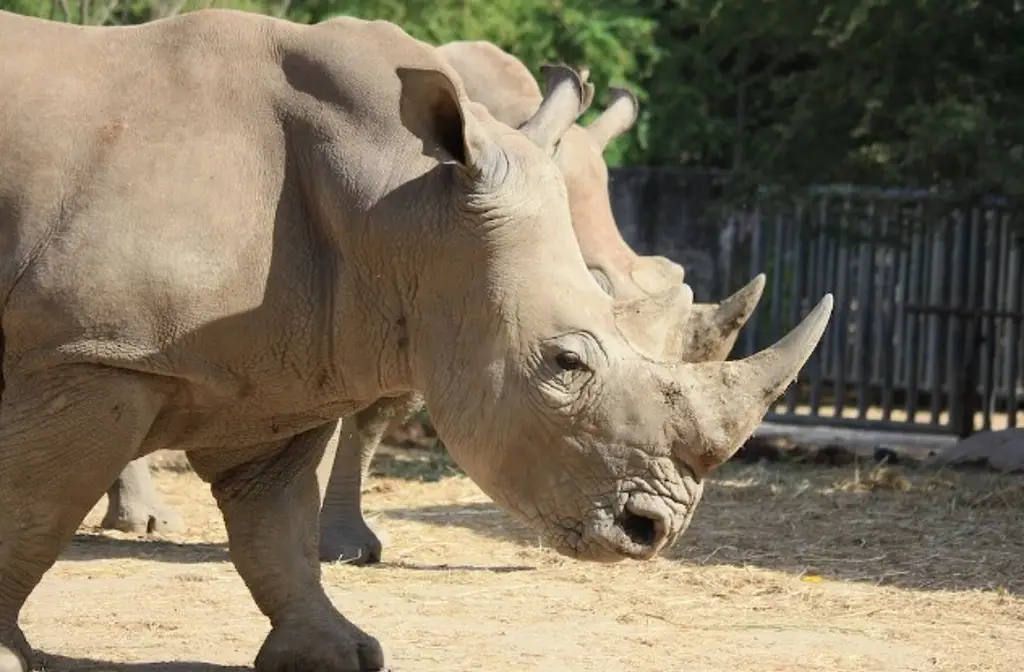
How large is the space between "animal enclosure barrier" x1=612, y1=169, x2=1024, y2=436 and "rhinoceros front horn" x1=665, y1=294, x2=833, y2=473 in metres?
8.76

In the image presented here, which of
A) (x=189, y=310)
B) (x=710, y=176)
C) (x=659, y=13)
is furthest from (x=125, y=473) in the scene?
(x=659, y=13)

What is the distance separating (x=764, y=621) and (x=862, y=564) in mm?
1512

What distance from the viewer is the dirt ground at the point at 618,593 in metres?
6.37

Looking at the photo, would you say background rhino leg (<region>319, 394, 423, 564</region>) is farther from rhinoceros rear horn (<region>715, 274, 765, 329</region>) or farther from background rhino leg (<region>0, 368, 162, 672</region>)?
background rhino leg (<region>0, 368, 162, 672</region>)

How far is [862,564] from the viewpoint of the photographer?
28.1 feet

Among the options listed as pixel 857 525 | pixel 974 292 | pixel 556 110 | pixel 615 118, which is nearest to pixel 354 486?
pixel 615 118

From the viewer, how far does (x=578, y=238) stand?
807cm

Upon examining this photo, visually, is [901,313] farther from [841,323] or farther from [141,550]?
[141,550]

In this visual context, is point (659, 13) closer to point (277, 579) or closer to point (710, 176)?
point (710, 176)

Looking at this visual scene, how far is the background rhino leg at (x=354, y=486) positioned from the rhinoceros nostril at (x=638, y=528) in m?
3.33

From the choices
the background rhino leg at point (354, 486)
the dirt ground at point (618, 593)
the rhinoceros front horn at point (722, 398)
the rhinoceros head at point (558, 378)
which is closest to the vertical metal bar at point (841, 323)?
the dirt ground at point (618, 593)

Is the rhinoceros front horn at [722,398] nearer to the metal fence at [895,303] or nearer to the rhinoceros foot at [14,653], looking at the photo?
the rhinoceros foot at [14,653]

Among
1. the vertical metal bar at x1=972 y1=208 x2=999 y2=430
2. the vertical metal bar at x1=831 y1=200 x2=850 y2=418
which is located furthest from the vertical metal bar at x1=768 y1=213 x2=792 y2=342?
the vertical metal bar at x1=972 y1=208 x2=999 y2=430

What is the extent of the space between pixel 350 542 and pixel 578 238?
158 centimetres
